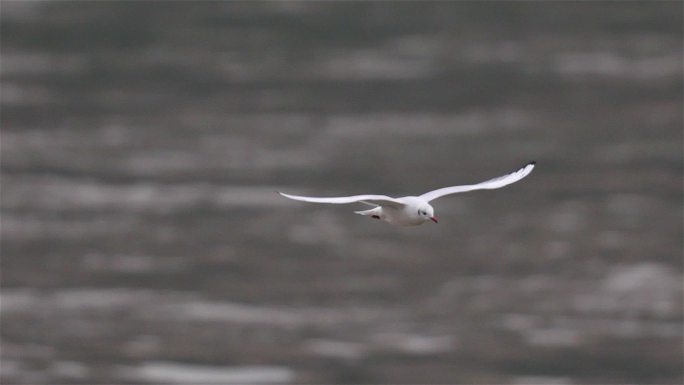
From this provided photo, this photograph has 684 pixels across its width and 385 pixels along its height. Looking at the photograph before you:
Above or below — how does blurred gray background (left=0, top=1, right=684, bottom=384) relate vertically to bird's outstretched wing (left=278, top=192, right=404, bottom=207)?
above

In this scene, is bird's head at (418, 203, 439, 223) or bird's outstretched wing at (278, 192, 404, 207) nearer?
bird's outstretched wing at (278, 192, 404, 207)

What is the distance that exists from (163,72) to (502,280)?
69.5ft

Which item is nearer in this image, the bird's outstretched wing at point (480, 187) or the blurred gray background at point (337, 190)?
the bird's outstretched wing at point (480, 187)

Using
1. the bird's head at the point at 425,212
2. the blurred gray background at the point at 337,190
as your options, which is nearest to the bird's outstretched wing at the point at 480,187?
the bird's head at the point at 425,212

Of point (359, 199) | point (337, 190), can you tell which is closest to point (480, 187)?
point (359, 199)

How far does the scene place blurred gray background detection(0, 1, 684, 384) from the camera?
4594 centimetres

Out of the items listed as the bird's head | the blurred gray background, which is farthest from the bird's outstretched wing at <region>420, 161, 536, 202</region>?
the blurred gray background

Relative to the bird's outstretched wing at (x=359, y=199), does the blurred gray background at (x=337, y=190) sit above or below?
above

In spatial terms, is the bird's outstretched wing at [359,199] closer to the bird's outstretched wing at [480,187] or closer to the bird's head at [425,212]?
the bird's head at [425,212]

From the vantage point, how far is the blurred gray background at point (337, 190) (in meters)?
45.9

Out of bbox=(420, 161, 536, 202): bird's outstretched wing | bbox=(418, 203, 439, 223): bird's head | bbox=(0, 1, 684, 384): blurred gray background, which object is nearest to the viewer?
bbox=(418, 203, 439, 223): bird's head

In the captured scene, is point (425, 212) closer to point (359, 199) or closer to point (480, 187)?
point (480, 187)

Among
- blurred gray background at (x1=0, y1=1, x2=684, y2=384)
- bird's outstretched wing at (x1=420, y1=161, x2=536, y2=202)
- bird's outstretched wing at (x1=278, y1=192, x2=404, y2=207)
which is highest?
blurred gray background at (x1=0, y1=1, x2=684, y2=384)

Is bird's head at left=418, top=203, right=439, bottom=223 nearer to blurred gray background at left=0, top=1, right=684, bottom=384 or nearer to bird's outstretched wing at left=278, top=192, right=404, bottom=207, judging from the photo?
bird's outstretched wing at left=278, top=192, right=404, bottom=207
